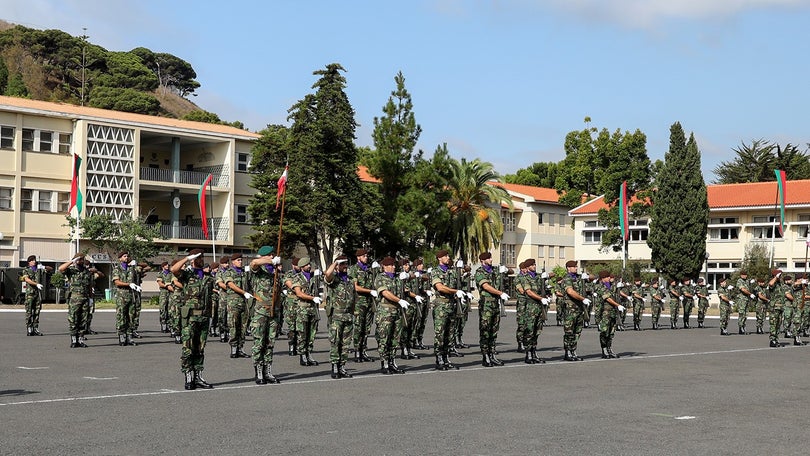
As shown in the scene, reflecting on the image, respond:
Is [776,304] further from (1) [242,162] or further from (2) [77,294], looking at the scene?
(1) [242,162]

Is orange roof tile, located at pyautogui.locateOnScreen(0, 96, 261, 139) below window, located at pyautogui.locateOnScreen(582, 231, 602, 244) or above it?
above

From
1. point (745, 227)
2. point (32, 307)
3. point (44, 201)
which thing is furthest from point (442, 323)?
point (745, 227)

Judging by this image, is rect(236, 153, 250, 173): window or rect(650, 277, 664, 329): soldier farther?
rect(236, 153, 250, 173): window

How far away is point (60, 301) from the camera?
49.8 m

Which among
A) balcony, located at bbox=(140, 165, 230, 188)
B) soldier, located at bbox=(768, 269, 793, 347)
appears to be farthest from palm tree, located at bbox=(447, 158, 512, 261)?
soldier, located at bbox=(768, 269, 793, 347)

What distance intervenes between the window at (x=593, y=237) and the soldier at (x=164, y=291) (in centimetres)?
5398

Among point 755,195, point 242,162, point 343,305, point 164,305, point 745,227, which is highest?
point 242,162

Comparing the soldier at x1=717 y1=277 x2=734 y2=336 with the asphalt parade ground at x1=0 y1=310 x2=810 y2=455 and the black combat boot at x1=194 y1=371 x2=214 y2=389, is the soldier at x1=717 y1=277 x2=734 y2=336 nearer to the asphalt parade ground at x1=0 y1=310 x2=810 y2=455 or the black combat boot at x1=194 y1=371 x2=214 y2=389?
the asphalt parade ground at x1=0 y1=310 x2=810 y2=455

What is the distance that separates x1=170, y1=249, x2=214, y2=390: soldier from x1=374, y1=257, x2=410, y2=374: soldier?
11.2 feet

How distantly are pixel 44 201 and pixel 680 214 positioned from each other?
3783 cm

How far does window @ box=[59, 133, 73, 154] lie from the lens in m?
56.5

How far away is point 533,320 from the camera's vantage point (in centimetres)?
1852

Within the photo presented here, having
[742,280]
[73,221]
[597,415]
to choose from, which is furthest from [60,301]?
[597,415]

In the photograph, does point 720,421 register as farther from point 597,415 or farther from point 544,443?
Answer: point 544,443
